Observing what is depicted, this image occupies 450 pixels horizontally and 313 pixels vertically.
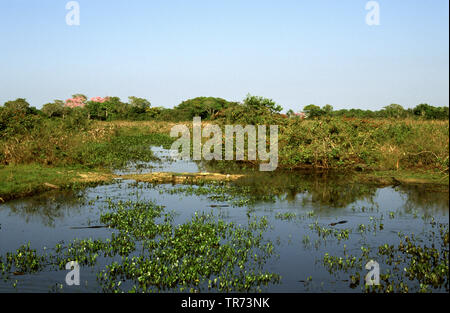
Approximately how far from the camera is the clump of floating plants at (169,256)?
741 centimetres

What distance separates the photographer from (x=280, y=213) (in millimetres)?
12648

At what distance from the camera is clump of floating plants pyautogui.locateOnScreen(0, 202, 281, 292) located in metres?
7.41

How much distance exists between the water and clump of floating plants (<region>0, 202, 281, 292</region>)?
1.08ft

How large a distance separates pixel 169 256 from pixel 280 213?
5.01m

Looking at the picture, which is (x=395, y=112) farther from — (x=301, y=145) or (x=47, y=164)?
(x=47, y=164)

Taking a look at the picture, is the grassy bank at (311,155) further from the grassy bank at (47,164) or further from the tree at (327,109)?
the tree at (327,109)
